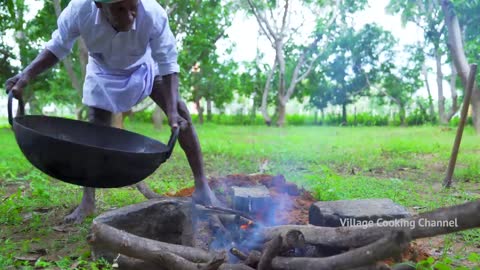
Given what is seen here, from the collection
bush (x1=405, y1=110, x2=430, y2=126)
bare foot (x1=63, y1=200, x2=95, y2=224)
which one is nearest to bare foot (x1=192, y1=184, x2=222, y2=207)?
bare foot (x1=63, y1=200, x2=95, y2=224)

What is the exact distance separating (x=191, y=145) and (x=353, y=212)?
1.21 metres

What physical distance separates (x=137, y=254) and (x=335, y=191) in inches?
91.5

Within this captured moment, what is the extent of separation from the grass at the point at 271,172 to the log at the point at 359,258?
0.98 m

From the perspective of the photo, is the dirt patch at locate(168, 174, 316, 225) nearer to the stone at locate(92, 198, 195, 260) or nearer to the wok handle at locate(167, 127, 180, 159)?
the stone at locate(92, 198, 195, 260)

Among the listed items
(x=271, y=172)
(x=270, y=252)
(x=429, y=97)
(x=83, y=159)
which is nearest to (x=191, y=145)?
(x=83, y=159)

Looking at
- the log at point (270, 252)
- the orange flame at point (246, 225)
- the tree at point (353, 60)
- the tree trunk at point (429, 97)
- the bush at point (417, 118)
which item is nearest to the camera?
the log at point (270, 252)

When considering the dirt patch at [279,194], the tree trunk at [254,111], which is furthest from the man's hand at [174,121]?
the tree trunk at [254,111]

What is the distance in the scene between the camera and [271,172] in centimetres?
544

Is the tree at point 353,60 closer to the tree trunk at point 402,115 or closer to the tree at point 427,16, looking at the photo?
the tree trunk at point 402,115

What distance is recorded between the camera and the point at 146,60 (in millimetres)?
3074

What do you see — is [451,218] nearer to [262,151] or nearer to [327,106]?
[262,151]

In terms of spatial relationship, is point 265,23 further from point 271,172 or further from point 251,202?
point 251,202

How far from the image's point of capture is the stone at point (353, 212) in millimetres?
2531

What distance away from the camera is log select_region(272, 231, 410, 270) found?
1.66 metres
